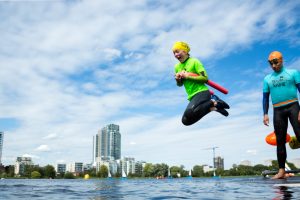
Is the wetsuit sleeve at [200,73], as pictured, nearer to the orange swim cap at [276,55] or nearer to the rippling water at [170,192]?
the rippling water at [170,192]

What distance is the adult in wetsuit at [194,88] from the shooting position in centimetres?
806

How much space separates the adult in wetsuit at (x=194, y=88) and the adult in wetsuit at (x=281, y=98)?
99.6 inches

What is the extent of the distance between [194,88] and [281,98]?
3316 mm

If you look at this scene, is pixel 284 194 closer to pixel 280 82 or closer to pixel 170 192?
pixel 170 192

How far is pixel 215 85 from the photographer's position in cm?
848

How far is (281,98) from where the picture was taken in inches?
396

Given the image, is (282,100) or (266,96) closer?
(282,100)

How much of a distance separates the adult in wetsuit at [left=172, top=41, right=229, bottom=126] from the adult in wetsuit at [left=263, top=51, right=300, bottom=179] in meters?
2.53

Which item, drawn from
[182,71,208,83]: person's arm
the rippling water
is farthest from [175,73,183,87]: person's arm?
the rippling water

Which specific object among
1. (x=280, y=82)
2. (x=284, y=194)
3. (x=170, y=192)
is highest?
(x=280, y=82)

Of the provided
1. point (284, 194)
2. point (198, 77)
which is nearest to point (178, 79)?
point (198, 77)

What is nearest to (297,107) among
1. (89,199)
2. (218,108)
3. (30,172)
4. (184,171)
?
(218,108)

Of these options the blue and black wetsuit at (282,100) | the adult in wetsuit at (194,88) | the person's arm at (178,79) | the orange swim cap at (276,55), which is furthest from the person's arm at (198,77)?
the blue and black wetsuit at (282,100)

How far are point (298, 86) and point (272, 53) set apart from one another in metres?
1.23
